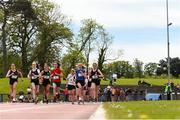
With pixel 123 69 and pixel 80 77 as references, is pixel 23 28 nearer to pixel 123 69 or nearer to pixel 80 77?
pixel 80 77

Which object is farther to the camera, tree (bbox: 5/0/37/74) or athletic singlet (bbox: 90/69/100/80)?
tree (bbox: 5/0/37/74)

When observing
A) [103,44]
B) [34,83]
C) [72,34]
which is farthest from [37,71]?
[103,44]

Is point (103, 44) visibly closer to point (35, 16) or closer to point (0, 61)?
point (0, 61)

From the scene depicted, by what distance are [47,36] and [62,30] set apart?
3.76 m


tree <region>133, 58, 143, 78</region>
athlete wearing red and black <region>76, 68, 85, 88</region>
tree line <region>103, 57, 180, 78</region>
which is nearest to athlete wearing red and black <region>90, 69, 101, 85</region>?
athlete wearing red and black <region>76, 68, 85, 88</region>

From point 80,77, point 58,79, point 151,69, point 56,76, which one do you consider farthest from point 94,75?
point 151,69

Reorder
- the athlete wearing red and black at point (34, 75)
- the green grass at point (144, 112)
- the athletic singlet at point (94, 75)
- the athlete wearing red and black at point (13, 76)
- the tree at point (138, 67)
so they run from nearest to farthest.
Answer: the green grass at point (144, 112), the athlete wearing red and black at point (34, 75), the athlete wearing red and black at point (13, 76), the athletic singlet at point (94, 75), the tree at point (138, 67)

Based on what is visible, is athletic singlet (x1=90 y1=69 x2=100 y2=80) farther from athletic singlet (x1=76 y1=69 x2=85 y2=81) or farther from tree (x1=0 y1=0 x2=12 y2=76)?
tree (x1=0 y1=0 x2=12 y2=76)

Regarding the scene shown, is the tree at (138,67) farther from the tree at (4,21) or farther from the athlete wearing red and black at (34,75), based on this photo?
the athlete wearing red and black at (34,75)

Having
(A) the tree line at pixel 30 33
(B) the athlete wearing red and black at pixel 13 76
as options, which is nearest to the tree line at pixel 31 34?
(A) the tree line at pixel 30 33

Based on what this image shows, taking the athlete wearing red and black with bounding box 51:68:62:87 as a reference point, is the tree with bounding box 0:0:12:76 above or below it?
above

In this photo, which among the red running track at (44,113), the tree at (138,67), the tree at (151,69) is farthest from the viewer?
the tree at (151,69)

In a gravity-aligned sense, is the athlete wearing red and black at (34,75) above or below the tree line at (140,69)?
below

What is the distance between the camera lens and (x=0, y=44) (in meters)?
94.9
